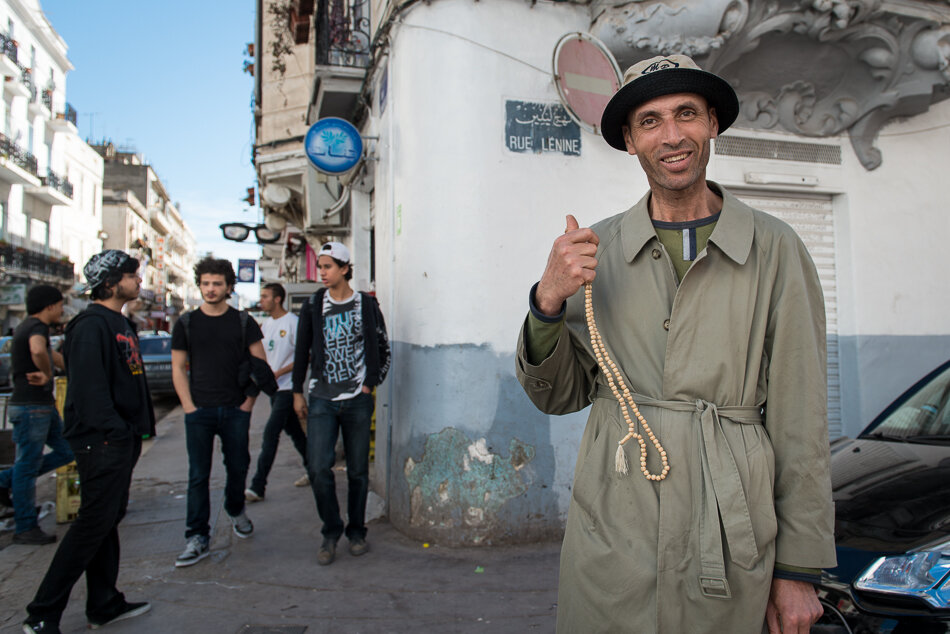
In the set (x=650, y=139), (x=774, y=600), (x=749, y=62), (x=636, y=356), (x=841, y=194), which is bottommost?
(x=774, y=600)

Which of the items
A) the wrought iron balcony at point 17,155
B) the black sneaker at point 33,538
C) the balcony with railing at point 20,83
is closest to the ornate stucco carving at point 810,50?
the black sneaker at point 33,538

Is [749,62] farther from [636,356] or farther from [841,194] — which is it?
[636,356]

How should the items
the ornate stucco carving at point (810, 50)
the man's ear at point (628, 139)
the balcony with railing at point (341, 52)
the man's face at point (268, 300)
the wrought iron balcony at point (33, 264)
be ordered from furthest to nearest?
the wrought iron balcony at point (33, 264) → the balcony with railing at point (341, 52) → the man's face at point (268, 300) → the ornate stucco carving at point (810, 50) → the man's ear at point (628, 139)

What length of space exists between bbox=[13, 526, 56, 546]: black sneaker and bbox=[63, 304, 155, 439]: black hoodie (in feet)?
6.67

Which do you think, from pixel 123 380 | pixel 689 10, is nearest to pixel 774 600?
pixel 123 380

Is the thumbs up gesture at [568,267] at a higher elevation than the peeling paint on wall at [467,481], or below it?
higher

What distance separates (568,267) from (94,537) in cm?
320

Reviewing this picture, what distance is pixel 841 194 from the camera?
6.09 metres

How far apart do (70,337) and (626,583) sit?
340cm

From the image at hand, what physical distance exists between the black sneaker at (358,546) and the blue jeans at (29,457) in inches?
101

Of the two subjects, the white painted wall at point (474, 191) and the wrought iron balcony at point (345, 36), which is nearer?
the white painted wall at point (474, 191)

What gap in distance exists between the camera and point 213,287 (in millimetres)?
4637

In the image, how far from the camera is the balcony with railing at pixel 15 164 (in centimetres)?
2872

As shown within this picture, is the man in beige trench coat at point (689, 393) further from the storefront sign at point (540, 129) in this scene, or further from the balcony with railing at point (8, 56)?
the balcony with railing at point (8, 56)
